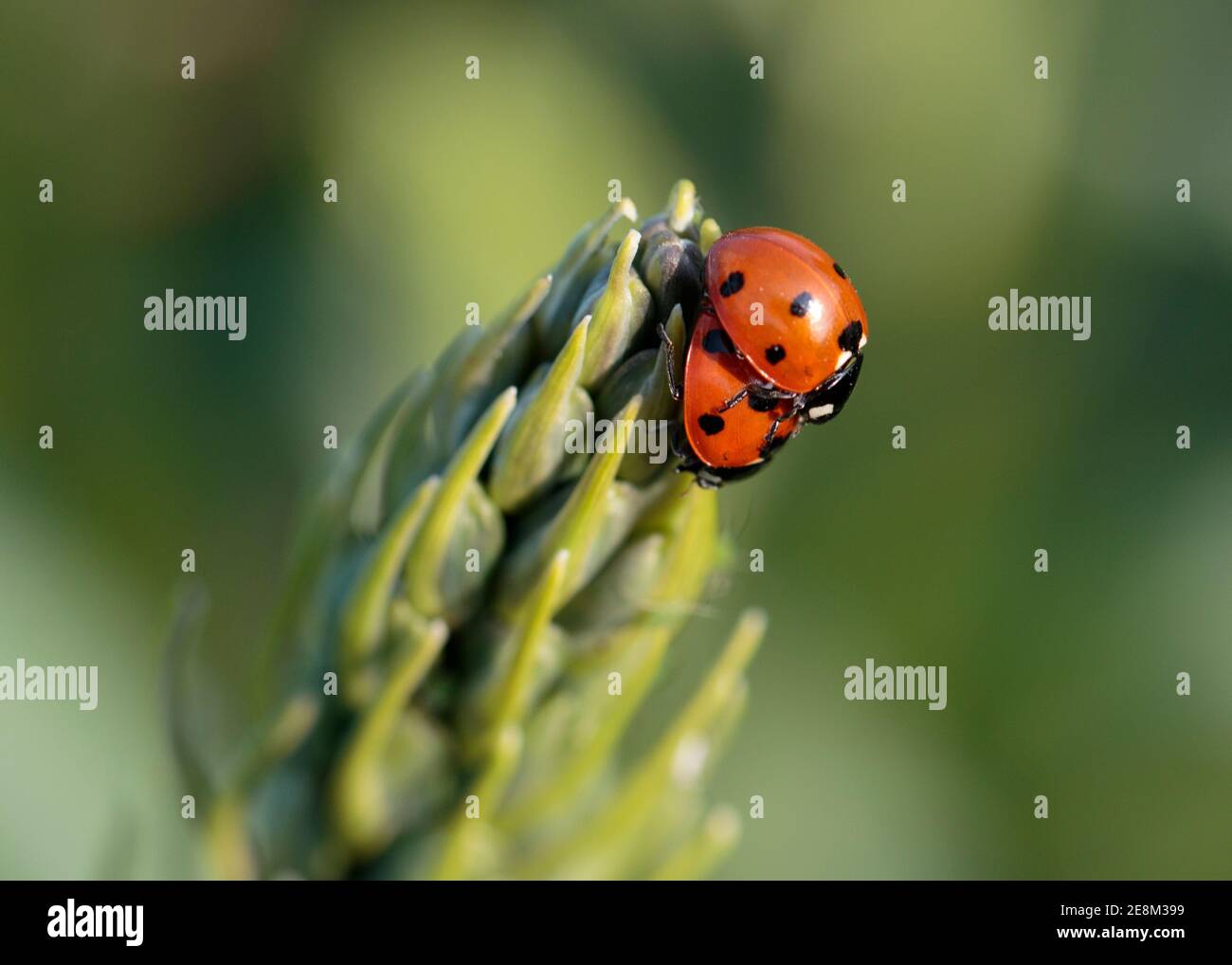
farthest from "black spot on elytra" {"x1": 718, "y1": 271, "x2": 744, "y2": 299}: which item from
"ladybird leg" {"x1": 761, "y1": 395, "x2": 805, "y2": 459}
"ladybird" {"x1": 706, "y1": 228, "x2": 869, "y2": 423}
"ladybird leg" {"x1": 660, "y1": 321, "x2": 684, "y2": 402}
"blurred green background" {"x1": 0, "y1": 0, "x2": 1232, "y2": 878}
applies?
"blurred green background" {"x1": 0, "y1": 0, "x2": 1232, "y2": 878}

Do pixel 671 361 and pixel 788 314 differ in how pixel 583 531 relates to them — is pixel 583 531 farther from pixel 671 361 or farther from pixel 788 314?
pixel 788 314

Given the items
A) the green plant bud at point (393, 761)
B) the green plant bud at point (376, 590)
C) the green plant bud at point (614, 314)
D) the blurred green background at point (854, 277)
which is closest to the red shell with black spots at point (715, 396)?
the green plant bud at point (614, 314)

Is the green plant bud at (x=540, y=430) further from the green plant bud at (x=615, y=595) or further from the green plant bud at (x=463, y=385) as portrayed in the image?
the green plant bud at (x=615, y=595)

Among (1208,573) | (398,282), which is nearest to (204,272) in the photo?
(398,282)

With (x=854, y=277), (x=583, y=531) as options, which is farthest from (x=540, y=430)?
(x=854, y=277)

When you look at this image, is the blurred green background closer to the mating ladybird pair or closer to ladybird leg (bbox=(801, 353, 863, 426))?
ladybird leg (bbox=(801, 353, 863, 426))

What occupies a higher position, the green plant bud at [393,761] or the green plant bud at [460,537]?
the green plant bud at [460,537]

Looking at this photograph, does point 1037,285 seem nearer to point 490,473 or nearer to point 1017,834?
point 1017,834

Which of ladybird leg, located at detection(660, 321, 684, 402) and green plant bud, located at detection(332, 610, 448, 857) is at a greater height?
ladybird leg, located at detection(660, 321, 684, 402)
